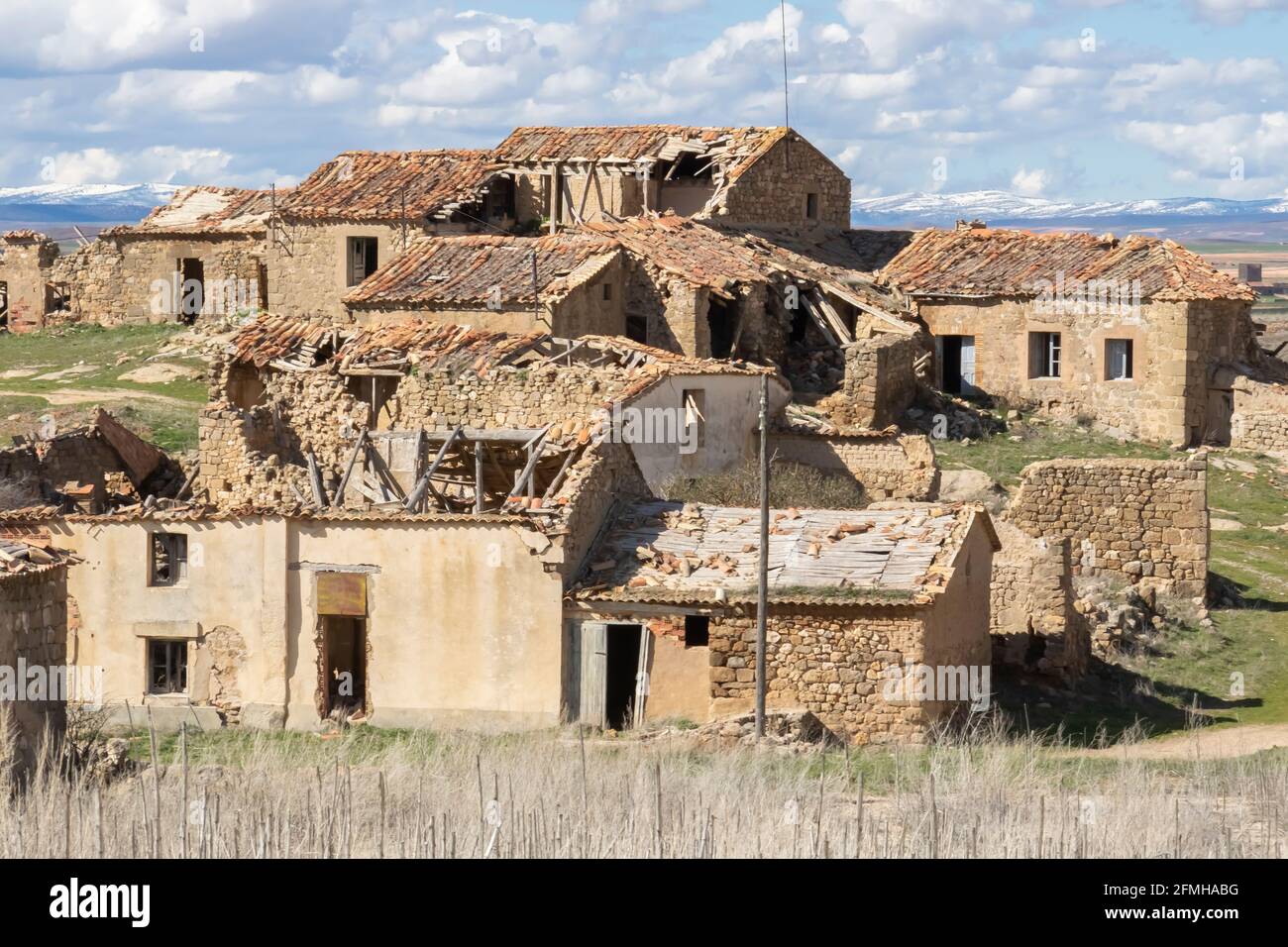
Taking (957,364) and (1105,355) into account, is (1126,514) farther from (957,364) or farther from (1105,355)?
(957,364)

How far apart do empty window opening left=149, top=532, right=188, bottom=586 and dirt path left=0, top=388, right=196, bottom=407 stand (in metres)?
11.8

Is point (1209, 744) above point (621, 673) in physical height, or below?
below

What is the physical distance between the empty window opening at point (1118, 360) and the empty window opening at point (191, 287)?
17.7m

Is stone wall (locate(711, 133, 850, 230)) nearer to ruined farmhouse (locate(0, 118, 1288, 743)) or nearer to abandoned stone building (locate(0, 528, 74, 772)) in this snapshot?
ruined farmhouse (locate(0, 118, 1288, 743))

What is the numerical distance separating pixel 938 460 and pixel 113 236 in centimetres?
1998

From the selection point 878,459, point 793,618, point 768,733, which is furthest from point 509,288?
point 768,733

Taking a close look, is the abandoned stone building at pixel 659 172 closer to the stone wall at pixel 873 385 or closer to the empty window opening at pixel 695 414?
the stone wall at pixel 873 385

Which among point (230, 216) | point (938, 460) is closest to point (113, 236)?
point (230, 216)

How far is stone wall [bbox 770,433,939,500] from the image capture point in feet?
114

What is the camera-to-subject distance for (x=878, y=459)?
35094 mm

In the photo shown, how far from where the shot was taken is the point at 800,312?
141 feet

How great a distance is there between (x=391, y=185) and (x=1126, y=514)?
1818 cm
